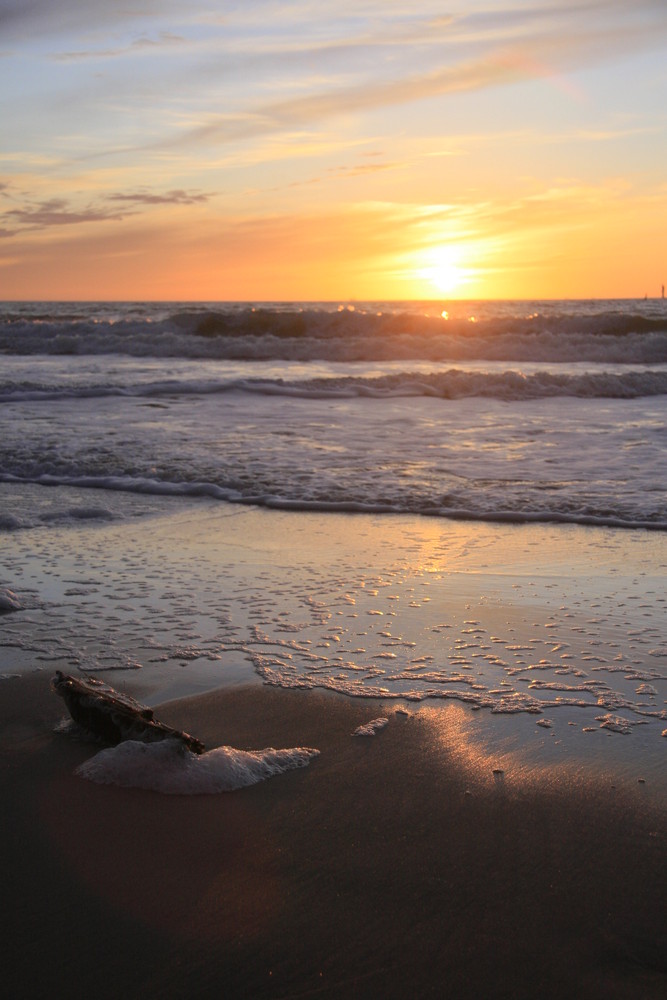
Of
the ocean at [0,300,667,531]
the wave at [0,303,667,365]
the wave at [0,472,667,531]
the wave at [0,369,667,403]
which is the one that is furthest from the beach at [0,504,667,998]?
the wave at [0,303,667,365]

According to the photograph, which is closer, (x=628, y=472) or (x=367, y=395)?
(x=628, y=472)

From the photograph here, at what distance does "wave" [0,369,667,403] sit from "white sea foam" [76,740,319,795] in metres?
10.8

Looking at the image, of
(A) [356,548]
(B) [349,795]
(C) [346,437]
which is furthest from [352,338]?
(B) [349,795]

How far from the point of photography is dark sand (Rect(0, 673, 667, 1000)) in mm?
1679

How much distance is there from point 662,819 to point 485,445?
6.47 m

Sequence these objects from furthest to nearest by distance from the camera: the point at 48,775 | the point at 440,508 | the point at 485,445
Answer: the point at 485,445, the point at 440,508, the point at 48,775

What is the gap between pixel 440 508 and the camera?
5.91m

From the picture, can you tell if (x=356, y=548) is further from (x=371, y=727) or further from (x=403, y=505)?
(x=371, y=727)

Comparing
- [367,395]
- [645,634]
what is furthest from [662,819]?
[367,395]

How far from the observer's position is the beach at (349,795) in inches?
67.9

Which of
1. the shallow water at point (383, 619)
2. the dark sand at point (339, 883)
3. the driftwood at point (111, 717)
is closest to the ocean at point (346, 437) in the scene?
the shallow water at point (383, 619)

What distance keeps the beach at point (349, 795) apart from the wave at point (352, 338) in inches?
730

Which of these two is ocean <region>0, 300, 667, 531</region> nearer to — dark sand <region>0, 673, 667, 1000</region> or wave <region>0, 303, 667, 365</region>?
wave <region>0, 303, 667, 365</region>

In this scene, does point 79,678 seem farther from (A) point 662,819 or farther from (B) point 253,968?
(A) point 662,819
